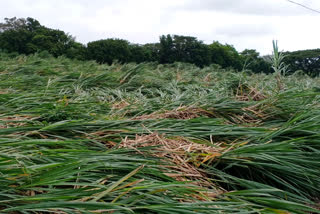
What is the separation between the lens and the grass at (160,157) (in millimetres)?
995

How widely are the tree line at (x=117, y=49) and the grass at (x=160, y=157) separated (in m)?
6.03

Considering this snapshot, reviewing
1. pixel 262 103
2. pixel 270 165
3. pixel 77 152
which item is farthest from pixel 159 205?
pixel 262 103

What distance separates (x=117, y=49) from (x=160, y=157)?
903cm

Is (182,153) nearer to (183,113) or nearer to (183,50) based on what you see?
(183,113)

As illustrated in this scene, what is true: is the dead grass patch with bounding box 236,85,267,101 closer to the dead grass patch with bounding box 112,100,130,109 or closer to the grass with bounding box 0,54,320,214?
the grass with bounding box 0,54,320,214

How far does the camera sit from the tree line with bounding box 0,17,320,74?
992 centimetres

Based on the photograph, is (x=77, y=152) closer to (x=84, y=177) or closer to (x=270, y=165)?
(x=84, y=177)

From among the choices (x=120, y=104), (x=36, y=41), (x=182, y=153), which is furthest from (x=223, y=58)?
(x=182, y=153)

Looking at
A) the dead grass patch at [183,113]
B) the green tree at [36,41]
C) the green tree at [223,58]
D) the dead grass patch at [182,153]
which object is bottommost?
the dead grass patch at [182,153]

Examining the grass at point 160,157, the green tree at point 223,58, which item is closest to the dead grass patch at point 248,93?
the grass at point 160,157

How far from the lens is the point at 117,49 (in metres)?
10.1

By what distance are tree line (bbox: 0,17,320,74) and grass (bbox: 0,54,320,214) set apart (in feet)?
19.8

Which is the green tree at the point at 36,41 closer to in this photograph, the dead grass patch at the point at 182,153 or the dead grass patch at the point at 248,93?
the dead grass patch at the point at 248,93

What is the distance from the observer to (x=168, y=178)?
122 centimetres
